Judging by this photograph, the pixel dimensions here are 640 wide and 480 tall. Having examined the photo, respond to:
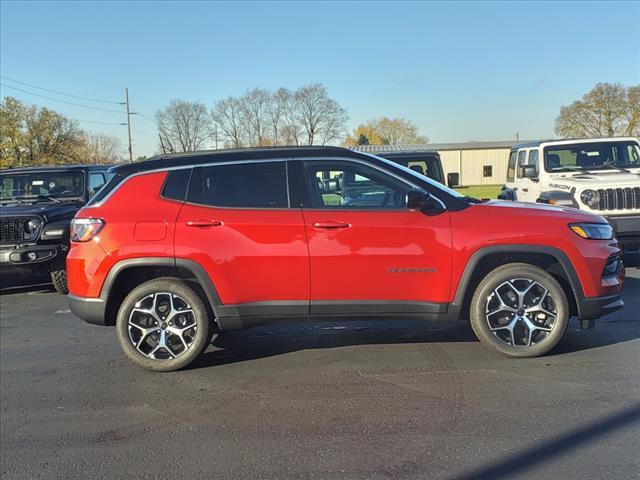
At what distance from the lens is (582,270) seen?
4398mm

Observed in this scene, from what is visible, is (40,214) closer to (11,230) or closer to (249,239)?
(11,230)

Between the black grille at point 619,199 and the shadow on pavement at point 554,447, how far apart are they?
5.53 m

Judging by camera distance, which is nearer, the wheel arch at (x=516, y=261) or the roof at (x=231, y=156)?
the wheel arch at (x=516, y=261)

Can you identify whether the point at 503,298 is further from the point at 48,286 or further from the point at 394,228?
the point at 48,286

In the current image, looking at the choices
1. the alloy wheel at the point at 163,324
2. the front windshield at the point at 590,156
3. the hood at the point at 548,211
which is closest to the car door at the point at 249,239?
the alloy wheel at the point at 163,324

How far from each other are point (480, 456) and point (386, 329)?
8.55 ft

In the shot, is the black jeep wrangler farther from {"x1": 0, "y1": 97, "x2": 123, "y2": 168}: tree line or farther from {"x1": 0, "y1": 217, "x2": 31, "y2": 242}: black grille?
{"x1": 0, "y1": 97, "x2": 123, "y2": 168}: tree line

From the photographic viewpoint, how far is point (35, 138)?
1740 inches

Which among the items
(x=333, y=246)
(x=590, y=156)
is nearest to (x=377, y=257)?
(x=333, y=246)

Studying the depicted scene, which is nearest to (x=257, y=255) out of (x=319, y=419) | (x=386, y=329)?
(x=319, y=419)

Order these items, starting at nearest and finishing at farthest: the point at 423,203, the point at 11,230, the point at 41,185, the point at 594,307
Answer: the point at 423,203, the point at 594,307, the point at 11,230, the point at 41,185

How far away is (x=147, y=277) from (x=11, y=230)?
13.9 ft

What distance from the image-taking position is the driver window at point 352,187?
448 cm

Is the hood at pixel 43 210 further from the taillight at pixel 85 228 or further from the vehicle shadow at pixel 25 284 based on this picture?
the taillight at pixel 85 228
